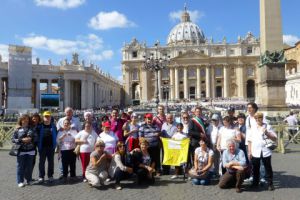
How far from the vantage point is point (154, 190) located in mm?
7242

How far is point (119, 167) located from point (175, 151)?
1472 mm

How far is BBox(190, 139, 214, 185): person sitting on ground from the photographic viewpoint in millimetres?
7668

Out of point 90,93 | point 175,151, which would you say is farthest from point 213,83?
point 175,151

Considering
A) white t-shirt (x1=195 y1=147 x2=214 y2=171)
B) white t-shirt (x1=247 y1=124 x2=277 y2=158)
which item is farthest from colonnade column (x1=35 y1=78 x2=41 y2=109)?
white t-shirt (x1=247 y1=124 x2=277 y2=158)

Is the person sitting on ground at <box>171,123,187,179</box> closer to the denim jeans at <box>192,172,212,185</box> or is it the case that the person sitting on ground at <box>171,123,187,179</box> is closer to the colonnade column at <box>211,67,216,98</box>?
the denim jeans at <box>192,172,212,185</box>

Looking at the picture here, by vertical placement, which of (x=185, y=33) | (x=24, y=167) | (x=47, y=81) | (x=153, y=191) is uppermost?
(x=185, y=33)

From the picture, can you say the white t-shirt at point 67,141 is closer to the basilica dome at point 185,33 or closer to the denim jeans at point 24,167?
the denim jeans at point 24,167

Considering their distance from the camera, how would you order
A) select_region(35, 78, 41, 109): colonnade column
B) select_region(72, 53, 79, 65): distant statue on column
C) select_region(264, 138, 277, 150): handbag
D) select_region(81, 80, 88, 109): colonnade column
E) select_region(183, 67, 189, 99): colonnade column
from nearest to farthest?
select_region(264, 138, 277, 150): handbag → select_region(35, 78, 41, 109): colonnade column → select_region(81, 80, 88, 109): colonnade column → select_region(72, 53, 79, 65): distant statue on column → select_region(183, 67, 189, 99): colonnade column

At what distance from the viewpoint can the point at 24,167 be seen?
25.6ft

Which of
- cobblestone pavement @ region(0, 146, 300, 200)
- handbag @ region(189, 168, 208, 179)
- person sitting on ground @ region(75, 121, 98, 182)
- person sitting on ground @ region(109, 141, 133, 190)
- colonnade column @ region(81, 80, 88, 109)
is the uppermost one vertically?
colonnade column @ region(81, 80, 88, 109)

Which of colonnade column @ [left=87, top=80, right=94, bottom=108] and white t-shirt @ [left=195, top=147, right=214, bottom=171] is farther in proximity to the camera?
colonnade column @ [left=87, top=80, right=94, bottom=108]

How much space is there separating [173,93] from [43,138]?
9193cm

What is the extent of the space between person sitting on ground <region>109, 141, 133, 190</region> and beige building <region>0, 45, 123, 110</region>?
3340 cm

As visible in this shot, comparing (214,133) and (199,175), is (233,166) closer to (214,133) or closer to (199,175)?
(199,175)
